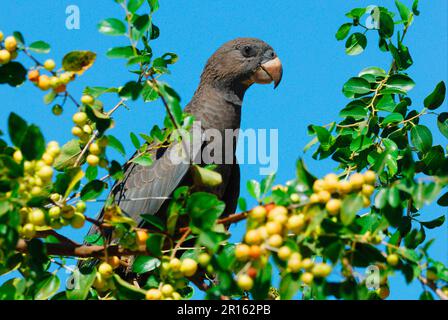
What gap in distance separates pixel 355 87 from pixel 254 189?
62.6 inches

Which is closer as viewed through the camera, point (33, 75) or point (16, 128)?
point (16, 128)

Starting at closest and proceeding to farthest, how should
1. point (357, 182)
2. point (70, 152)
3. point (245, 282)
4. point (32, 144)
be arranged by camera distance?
1. point (245, 282)
2. point (357, 182)
3. point (32, 144)
4. point (70, 152)

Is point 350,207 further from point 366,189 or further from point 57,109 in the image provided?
point 57,109

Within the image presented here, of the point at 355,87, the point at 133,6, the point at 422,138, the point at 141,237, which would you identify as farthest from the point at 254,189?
the point at 355,87

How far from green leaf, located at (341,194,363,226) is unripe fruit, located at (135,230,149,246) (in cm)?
82

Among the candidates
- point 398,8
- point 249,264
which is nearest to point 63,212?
point 249,264

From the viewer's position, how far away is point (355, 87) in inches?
152

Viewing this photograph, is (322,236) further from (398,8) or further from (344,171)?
(398,8)

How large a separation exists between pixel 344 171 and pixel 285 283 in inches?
64.5

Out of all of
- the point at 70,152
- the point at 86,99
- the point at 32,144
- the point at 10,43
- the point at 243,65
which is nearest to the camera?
the point at 32,144

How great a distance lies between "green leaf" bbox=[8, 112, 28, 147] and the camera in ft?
7.85

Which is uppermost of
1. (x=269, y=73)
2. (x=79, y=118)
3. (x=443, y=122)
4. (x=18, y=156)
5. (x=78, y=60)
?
(x=269, y=73)

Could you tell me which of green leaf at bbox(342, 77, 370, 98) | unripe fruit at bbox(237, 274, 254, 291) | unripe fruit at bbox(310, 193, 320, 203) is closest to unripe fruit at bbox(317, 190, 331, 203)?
unripe fruit at bbox(310, 193, 320, 203)
